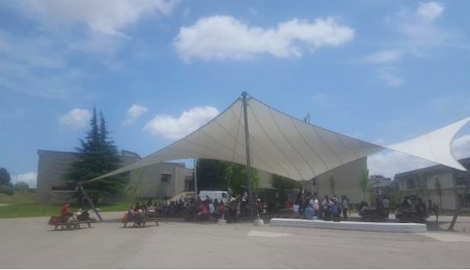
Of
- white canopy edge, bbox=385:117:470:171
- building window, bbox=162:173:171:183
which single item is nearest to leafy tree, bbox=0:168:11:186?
building window, bbox=162:173:171:183

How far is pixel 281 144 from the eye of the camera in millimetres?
17594

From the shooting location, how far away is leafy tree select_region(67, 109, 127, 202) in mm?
34844

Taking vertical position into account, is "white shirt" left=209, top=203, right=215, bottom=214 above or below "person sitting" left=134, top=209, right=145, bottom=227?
above

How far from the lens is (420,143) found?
14344 millimetres

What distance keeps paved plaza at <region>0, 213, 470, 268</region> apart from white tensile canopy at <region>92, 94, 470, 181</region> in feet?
14.8

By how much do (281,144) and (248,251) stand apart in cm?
1000

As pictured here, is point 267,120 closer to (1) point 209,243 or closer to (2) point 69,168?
(1) point 209,243

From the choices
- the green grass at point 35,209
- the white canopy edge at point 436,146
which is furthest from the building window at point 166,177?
the white canopy edge at point 436,146

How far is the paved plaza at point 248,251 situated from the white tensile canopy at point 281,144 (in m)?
4.50

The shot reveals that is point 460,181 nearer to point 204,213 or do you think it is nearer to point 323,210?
point 323,210

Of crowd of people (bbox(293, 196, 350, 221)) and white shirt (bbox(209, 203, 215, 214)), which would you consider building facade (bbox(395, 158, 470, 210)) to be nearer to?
crowd of people (bbox(293, 196, 350, 221))

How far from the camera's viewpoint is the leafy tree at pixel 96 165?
34844 mm

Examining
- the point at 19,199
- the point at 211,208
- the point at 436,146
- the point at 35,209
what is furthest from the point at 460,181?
the point at 19,199

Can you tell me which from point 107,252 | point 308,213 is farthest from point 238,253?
point 308,213
